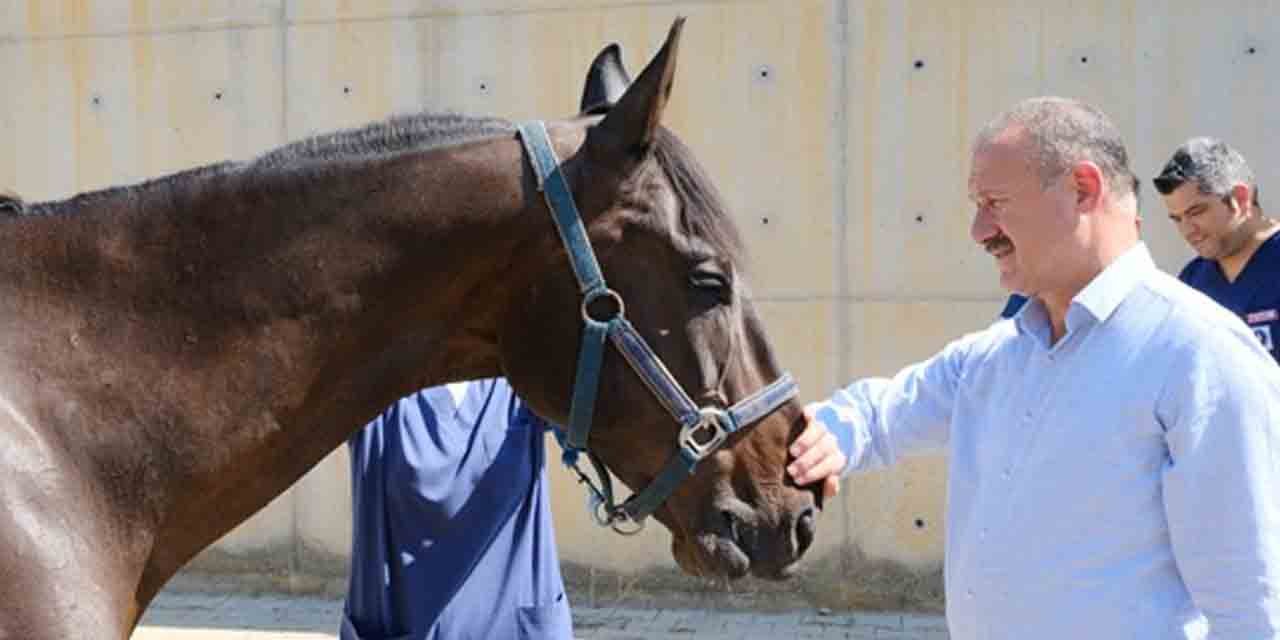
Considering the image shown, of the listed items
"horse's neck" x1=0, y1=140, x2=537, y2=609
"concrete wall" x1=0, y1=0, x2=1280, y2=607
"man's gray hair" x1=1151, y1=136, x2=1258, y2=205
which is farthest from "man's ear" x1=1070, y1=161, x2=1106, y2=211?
"concrete wall" x1=0, y1=0, x2=1280, y2=607

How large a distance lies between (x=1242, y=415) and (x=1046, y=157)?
1.45ft

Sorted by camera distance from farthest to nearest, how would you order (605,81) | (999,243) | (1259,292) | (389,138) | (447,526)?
(1259,292)
(447,526)
(605,81)
(389,138)
(999,243)

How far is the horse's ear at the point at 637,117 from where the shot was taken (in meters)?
1.85

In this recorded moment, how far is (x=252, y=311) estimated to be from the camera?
1.82 m

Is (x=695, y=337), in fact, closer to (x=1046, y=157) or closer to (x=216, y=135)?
(x=1046, y=157)

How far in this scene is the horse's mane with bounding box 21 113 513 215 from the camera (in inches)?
73.7

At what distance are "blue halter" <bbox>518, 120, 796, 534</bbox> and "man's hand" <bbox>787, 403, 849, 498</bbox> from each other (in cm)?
9

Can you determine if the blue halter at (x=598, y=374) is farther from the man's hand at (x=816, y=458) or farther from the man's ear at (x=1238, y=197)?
the man's ear at (x=1238, y=197)

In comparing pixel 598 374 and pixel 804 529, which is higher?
pixel 598 374

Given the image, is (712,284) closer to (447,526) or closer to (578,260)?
(578,260)

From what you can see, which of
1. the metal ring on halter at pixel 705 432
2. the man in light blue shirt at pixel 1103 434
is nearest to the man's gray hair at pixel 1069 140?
the man in light blue shirt at pixel 1103 434

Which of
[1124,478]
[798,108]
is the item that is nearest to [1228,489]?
[1124,478]

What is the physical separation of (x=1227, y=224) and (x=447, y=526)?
108 inches

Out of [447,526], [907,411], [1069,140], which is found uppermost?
[1069,140]
